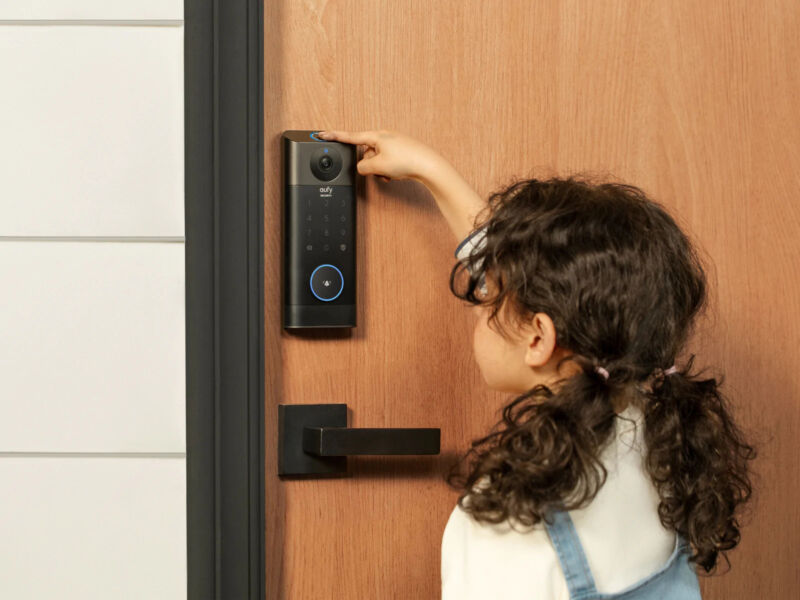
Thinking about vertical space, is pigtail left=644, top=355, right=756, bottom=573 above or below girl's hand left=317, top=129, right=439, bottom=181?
below

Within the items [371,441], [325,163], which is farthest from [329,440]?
[325,163]

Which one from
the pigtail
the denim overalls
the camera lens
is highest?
the camera lens

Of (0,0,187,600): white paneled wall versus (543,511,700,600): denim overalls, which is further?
(0,0,187,600): white paneled wall

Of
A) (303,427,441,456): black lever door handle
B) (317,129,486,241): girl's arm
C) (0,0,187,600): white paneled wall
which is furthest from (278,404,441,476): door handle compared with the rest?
(317,129,486,241): girl's arm

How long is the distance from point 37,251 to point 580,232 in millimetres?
557

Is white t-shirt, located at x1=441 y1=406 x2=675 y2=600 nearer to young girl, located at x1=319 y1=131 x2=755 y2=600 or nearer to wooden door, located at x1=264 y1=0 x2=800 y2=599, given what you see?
young girl, located at x1=319 y1=131 x2=755 y2=600

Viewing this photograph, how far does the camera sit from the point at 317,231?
3.23ft

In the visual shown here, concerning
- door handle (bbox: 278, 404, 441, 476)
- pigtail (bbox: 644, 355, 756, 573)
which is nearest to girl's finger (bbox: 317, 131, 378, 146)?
door handle (bbox: 278, 404, 441, 476)

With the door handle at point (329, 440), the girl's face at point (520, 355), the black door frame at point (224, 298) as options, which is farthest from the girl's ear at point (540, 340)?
the black door frame at point (224, 298)

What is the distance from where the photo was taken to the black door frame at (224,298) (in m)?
0.95

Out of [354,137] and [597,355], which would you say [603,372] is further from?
[354,137]

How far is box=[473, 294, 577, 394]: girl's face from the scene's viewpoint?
791mm

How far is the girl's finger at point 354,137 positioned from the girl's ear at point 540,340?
29cm

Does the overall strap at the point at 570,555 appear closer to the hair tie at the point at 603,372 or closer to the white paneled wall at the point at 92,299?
the hair tie at the point at 603,372
